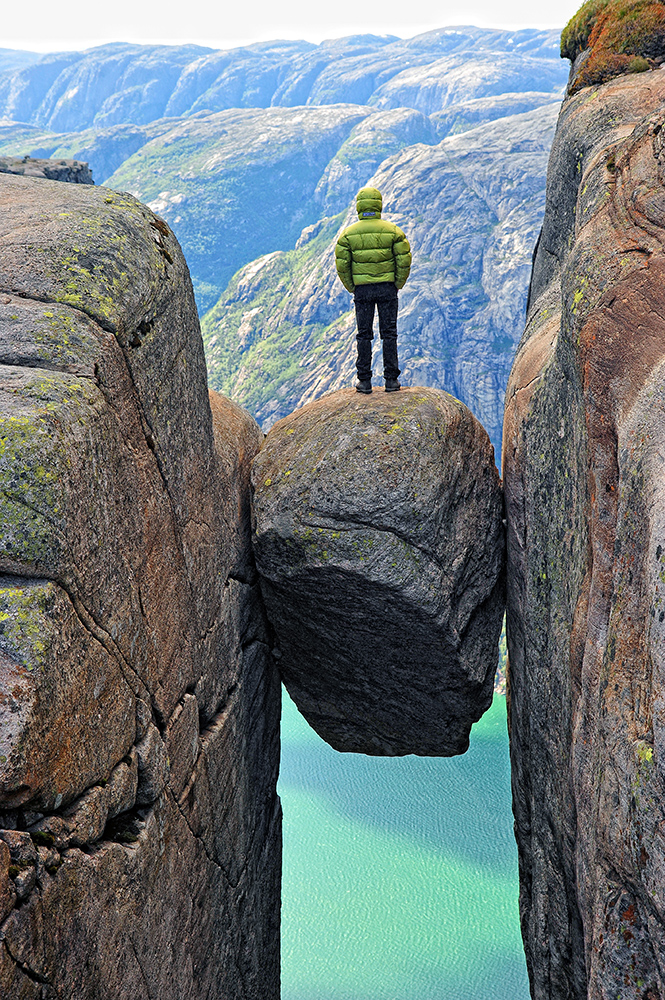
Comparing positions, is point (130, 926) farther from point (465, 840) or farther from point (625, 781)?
point (465, 840)

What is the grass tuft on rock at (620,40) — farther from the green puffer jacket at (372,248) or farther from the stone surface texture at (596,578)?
the green puffer jacket at (372,248)

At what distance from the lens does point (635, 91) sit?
11.7 meters

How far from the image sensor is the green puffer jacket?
12.0 meters

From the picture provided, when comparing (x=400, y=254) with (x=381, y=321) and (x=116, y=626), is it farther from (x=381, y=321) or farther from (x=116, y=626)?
(x=116, y=626)

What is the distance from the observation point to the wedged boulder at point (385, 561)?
35.3 feet

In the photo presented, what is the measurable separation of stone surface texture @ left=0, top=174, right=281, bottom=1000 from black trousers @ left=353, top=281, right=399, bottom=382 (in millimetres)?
2810

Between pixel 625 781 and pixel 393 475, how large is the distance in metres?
5.35

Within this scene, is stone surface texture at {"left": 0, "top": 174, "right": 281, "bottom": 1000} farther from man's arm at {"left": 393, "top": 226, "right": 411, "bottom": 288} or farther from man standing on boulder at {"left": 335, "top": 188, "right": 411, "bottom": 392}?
man's arm at {"left": 393, "top": 226, "right": 411, "bottom": 288}

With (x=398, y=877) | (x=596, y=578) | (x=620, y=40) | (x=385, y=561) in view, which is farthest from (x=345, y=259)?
(x=398, y=877)

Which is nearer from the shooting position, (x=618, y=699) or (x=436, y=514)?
(x=618, y=699)

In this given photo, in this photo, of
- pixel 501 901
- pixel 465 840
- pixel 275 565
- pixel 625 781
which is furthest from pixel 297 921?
pixel 625 781

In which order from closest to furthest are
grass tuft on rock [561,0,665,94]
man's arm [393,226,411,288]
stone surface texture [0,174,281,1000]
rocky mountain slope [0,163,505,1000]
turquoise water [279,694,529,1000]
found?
stone surface texture [0,174,281,1000] → rocky mountain slope [0,163,505,1000] → man's arm [393,226,411,288] → grass tuft on rock [561,0,665,94] → turquoise water [279,694,529,1000]

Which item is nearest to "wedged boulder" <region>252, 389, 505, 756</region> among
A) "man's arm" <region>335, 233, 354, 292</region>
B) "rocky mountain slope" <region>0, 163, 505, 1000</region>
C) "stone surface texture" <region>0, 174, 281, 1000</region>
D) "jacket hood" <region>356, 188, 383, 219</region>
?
"rocky mountain slope" <region>0, 163, 505, 1000</region>

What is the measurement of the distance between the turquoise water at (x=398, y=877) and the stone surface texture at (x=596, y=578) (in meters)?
18.3
